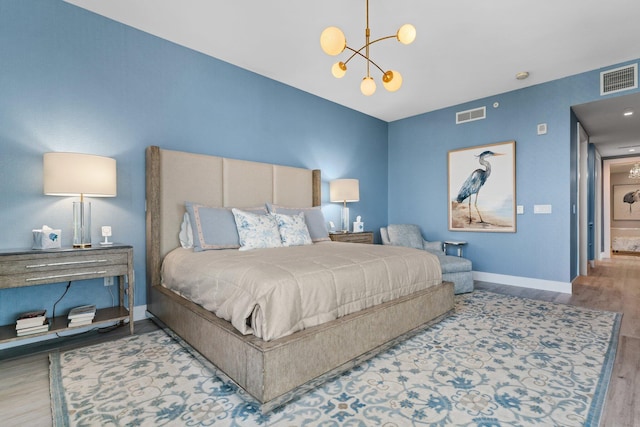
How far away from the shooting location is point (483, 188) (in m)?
4.85

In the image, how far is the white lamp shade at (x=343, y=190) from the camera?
470 cm

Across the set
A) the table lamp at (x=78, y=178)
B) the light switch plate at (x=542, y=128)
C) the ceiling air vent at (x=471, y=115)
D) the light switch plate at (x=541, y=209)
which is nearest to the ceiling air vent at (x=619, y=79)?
the light switch plate at (x=542, y=128)

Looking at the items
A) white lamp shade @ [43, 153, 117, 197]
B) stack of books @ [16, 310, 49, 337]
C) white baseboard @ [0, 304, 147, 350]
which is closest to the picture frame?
white baseboard @ [0, 304, 147, 350]

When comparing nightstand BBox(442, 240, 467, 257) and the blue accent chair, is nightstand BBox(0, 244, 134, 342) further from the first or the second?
nightstand BBox(442, 240, 467, 257)

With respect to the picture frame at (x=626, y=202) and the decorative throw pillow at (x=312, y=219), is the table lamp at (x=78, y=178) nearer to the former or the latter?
the decorative throw pillow at (x=312, y=219)

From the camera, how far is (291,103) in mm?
4395

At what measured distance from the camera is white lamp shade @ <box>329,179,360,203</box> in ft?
15.4

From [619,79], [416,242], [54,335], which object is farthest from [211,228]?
[619,79]

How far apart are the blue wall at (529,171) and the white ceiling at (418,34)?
1.08 feet

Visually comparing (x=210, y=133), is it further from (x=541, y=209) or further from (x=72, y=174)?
(x=541, y=209)

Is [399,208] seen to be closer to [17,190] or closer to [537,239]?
[537,239]

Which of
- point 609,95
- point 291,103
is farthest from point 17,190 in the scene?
point 609,95

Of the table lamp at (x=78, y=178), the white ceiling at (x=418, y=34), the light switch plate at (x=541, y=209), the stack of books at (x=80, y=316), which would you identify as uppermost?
the white ceiling at (x=418, y=34)

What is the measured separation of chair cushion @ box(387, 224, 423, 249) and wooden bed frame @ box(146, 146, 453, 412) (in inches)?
64.9
